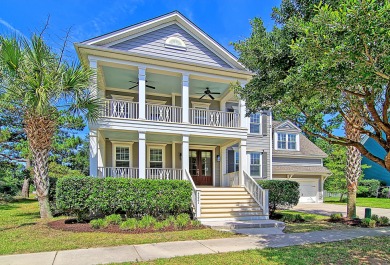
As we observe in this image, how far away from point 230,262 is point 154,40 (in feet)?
34.5

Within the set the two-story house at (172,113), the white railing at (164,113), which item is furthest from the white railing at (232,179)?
the white railing at (164,113)

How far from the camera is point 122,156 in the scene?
1439 centimetres

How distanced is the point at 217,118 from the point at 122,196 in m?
6.02

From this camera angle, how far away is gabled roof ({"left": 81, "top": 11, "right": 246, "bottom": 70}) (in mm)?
12077

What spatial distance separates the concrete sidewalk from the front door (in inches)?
308

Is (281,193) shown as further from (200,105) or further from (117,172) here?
Answer: (117,172)

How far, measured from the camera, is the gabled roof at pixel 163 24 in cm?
1208

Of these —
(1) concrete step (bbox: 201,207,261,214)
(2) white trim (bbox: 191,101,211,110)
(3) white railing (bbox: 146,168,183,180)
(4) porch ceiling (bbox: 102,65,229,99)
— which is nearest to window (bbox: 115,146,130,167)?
(3) white railing (bbox: 146,168,183,180)

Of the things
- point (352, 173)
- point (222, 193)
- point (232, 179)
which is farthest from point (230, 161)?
point (352, 173)

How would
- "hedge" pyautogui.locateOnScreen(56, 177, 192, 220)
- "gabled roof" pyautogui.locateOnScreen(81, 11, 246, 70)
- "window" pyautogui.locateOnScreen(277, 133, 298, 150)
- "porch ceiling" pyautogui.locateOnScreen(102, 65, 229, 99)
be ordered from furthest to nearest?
"window" pyautogui.locateOnScreen(277, 133, 298, 150) → "porch ceiling" pyautogui.locateOnScreen(102, 65, 229, 99) → "gabled roof" pyautogui.locateOnScreen(81, 11, 246, 70) → "hedge" pyautogui.locateOnScreen(56, 177, 192, 220)

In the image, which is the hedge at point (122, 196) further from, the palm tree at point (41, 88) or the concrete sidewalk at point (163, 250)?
the concrete sidewalk at point (163, 250)

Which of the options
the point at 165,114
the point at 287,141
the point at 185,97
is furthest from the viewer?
the point at 287,141

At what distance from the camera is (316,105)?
744 cm

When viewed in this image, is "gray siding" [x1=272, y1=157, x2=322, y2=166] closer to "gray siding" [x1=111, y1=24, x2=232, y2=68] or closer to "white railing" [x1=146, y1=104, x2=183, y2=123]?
"gray siding" [x1=111, y1=24, x2=232, y2=68]
